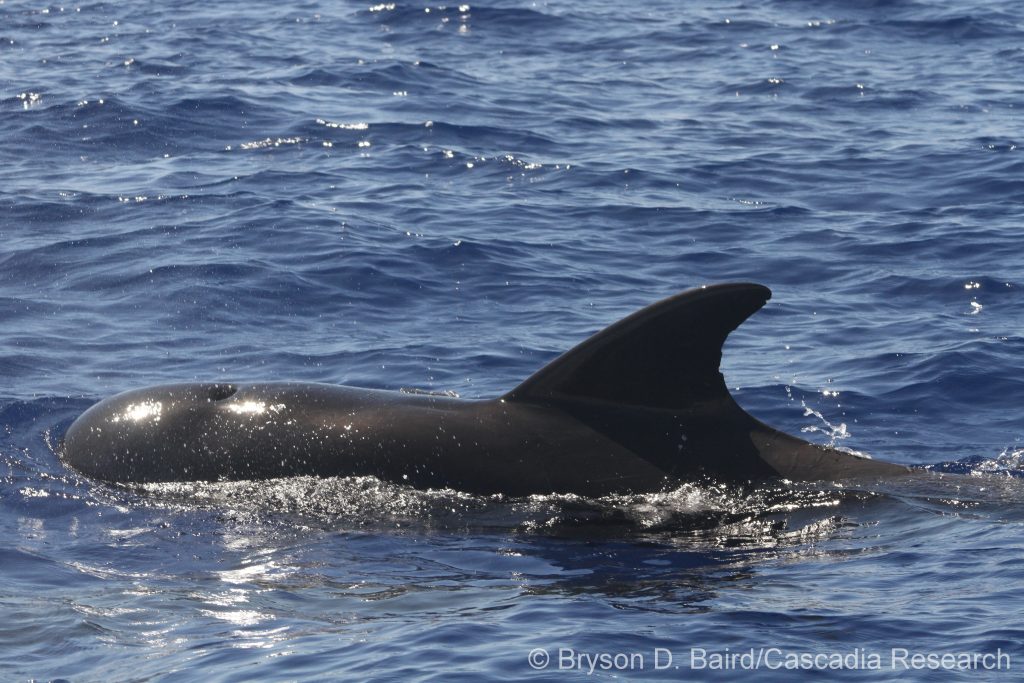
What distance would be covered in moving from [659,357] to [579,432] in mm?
757

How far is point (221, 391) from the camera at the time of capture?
433 inches

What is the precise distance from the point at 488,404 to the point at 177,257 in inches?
336

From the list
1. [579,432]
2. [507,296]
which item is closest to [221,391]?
[579,432]

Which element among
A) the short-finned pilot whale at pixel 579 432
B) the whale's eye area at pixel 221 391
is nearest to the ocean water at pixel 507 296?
the short-finned pilot whale at pixel 579 432

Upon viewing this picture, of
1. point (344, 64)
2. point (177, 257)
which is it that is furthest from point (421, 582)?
point (344, 64)

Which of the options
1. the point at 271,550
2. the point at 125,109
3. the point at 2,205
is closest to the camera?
the point at 271,550

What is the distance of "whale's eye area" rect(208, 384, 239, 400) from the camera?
10984mm

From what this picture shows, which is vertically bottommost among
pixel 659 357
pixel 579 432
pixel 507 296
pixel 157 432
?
pixel 507 296

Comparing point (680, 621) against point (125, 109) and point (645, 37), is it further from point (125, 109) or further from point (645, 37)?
point (645, 37)

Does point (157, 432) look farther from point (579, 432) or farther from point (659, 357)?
point (659, 357)

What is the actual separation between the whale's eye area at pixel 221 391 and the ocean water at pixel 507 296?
848 millimetres

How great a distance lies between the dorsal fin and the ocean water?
677mm

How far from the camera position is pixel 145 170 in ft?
70.8

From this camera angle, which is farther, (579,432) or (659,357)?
(579,432)
